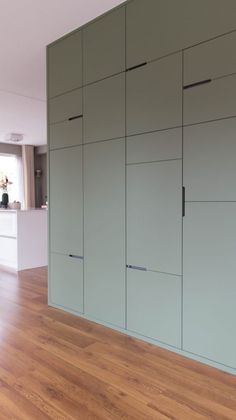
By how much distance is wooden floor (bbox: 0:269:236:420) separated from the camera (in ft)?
5.94

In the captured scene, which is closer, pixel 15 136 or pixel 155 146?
pixel 155 146

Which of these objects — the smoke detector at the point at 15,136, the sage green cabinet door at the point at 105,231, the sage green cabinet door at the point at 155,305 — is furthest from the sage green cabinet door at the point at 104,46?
the smoke detector at the point at 15,136

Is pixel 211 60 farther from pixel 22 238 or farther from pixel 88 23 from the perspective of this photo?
pixel 22 238

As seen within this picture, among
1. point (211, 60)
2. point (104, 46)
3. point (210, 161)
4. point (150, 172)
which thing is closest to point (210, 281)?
point (210, 161)

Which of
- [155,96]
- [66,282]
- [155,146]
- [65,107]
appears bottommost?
[66,282]

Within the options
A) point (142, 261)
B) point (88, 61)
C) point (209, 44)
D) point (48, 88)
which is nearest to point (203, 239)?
point (142, 261)

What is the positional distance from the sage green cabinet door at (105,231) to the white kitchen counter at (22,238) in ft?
8.55

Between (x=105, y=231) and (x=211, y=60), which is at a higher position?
(x=211, y=60)

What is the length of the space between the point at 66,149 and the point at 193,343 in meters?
2.27

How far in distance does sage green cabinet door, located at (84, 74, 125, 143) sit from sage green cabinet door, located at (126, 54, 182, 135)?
97 millimetres

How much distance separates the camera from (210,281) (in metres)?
2.30

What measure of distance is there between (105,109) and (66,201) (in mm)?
1067

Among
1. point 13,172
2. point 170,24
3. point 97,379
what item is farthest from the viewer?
point 13,172

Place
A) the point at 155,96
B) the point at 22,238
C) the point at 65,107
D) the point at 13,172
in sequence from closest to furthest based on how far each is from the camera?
the point at 155,96, the point at 65,107, the point at 22,238, the point at 13,172
